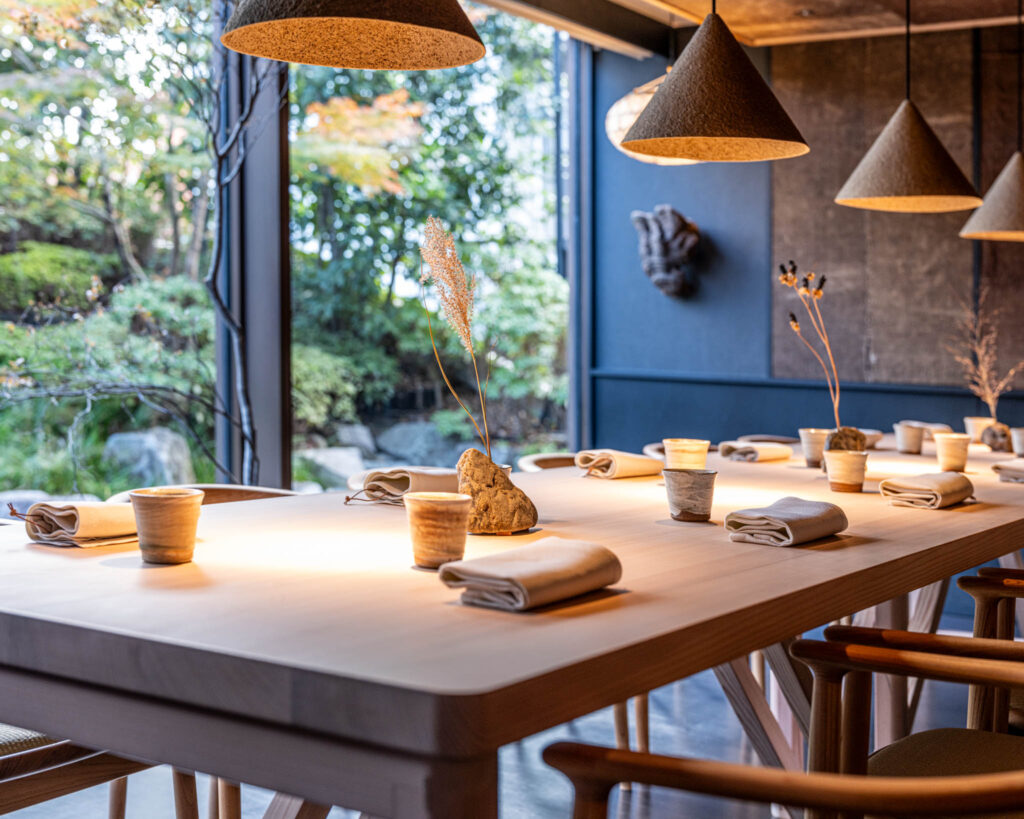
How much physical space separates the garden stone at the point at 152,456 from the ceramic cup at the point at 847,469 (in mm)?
3155

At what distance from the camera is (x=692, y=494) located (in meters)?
2.24

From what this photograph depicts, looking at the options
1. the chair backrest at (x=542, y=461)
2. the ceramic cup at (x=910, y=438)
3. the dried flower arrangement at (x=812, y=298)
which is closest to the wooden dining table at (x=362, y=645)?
the dried flower arrangement at (x=812, y=298)

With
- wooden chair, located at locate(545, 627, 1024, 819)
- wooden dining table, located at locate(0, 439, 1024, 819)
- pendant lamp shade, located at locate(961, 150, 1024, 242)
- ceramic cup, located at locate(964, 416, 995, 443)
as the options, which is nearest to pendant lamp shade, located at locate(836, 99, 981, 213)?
pendant lamp shade, located at locate(961, 150, 1024, 242)

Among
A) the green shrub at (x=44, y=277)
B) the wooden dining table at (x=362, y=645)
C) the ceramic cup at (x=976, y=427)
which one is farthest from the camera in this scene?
the green shrub at (x=44, y=277)

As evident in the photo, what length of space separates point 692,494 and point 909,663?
67 cm

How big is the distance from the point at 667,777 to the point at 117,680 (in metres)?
0.60

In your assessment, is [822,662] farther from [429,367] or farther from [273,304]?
[429,367]

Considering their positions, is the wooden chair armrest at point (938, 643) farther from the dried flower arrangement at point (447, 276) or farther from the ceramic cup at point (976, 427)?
the ceramic cup at point (976, 427)

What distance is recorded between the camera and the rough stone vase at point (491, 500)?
2.10 meters

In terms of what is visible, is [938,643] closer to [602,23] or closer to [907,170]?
[907,170]

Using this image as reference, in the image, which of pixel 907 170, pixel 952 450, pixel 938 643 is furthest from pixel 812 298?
pixel 938 643

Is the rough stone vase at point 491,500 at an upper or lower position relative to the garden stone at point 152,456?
upper

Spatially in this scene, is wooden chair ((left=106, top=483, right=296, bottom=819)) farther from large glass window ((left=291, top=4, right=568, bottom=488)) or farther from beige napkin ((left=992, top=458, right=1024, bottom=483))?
large glass window ((left=291, top=4, right=568, bottom=488))

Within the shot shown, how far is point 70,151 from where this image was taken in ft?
15.7
